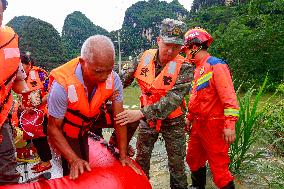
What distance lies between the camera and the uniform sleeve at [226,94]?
3.05 metres

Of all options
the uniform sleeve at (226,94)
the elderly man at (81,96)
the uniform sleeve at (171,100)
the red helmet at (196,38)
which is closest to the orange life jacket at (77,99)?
the elderly man at (81,96)

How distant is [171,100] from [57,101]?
1078mm

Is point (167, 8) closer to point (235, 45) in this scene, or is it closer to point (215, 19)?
point (215, 19)

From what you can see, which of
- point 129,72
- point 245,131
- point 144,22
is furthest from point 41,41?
point 129,72

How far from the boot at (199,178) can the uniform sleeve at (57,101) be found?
181 cm

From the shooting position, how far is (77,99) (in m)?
2.41

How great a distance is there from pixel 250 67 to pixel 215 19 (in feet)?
77.9

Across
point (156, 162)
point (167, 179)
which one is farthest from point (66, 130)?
point (156, 162)

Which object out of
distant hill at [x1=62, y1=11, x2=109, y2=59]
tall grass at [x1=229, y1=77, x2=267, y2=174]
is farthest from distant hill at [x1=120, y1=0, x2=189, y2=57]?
tall grass at [x1=229, y1=77, x2=267, y2=174]

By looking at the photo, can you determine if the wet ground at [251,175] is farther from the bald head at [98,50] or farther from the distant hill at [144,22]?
the distant hill at [144,22]

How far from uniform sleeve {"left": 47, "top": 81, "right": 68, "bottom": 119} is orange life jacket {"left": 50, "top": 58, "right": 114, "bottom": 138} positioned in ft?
0.09

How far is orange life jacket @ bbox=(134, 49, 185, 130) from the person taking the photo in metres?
3.20

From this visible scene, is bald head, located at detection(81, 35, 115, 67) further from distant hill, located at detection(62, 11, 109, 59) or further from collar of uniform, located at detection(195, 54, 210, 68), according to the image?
distant hill, located at detection(62, 11, 109, 59)

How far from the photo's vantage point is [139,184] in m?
2.42
